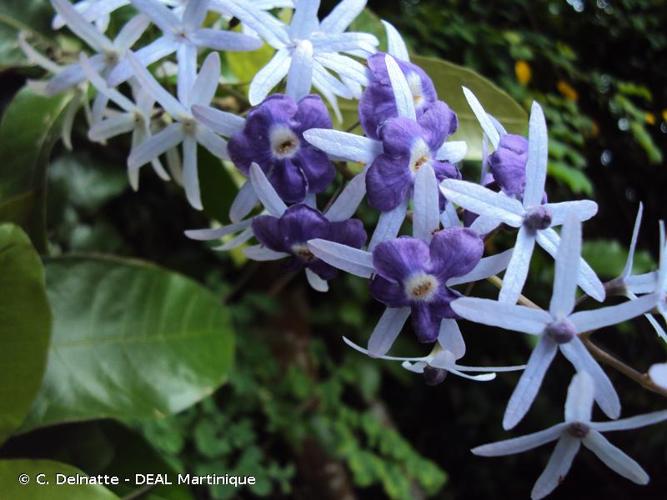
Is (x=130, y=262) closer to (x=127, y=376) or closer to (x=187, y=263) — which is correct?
(x=127, y=376)

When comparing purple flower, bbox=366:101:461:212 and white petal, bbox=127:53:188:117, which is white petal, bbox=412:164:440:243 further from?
white petal, bbox=127:53:188:117

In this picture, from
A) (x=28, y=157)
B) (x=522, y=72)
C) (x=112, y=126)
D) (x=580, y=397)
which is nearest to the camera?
(x=580, y=397)

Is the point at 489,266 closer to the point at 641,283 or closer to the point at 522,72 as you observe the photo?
the point at 641,283

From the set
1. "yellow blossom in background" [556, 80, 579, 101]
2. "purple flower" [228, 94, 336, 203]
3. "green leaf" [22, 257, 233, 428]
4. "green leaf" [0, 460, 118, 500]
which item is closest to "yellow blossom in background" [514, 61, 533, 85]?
"yellow blossom in background" [556, 80, 579, 101]

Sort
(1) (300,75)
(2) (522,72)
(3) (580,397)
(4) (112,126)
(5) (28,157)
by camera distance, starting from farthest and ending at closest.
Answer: (2) (522,72), (5) (28,157), (4) (112,126), (1) (300,75), (3) (580,397)

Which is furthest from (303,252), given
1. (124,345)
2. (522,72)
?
(522,72)

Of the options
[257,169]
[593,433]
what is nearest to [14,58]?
[257,169]

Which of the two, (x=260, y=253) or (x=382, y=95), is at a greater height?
(x=382, y=95)

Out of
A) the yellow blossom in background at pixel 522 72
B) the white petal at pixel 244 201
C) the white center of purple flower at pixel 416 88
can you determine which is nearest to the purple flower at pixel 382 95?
the white center of purple flower at pixel 416 88
